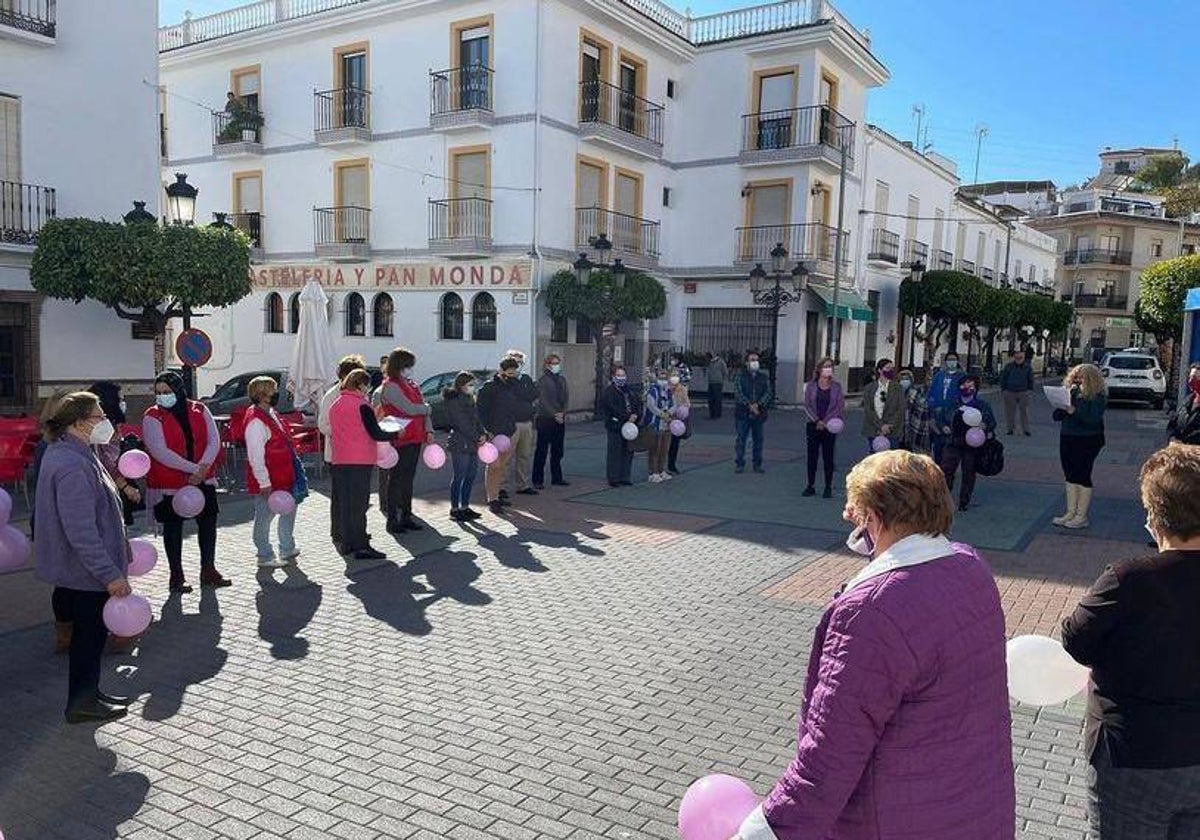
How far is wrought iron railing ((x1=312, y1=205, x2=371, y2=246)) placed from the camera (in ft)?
77.1

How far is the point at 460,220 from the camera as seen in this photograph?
21672mm

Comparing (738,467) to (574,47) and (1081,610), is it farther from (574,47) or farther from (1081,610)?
(574,47)

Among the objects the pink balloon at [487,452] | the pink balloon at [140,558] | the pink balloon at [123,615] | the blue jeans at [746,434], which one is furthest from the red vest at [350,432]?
the blue jeans at [746,434]

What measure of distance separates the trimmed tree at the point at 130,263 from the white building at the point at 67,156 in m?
0.83

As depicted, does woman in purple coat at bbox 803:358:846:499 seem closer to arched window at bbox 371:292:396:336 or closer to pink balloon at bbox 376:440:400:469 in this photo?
pink balloon at bbox 376:440:400:469

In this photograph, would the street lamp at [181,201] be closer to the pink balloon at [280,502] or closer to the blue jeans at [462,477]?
the blue jeans at [462,477]

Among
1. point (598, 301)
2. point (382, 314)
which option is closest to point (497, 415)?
point (598, 301)

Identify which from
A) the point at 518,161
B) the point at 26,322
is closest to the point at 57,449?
the point at 26,322

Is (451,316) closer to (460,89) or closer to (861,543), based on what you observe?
(460,89)

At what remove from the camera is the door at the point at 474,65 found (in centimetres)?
2114

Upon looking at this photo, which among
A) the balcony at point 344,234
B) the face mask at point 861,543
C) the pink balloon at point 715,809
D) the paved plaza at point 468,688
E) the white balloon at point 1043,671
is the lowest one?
the paved plaza at point 468,688

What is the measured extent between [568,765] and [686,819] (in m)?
1.91

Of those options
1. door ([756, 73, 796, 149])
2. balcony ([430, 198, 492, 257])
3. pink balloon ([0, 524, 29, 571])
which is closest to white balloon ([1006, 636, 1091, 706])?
pink balloon ([0, 524, 29, 571])

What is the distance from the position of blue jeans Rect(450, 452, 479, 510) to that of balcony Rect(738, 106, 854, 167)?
17.7m
